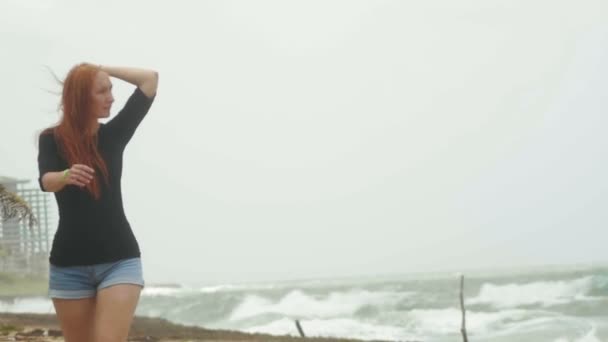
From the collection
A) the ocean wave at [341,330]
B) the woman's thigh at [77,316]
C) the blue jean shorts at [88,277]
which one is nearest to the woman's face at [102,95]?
the blue jean shorts at [88,277]

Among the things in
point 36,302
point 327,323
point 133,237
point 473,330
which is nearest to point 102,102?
point 133,237

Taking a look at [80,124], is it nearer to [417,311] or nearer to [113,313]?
[113,313]

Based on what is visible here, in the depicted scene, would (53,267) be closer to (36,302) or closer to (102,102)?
(102,102)

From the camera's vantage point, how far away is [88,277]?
9.04ft

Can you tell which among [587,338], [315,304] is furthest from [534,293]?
[587,338]

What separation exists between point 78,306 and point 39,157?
0.49m

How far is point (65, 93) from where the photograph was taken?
2775mm

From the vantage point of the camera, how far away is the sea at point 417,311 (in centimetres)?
2620

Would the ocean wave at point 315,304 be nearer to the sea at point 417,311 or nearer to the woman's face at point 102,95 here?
the sea at point 417,311

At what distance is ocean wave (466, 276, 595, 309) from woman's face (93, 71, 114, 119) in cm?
3572

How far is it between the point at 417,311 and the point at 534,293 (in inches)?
381

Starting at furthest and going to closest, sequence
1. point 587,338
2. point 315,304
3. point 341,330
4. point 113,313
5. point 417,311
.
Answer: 1. point 315,304
2. point 417,311
3. point 341,330
4. point 587,338
5. point 113,313

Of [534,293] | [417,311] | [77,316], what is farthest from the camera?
[534,293]

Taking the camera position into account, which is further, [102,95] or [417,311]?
[417,311]
